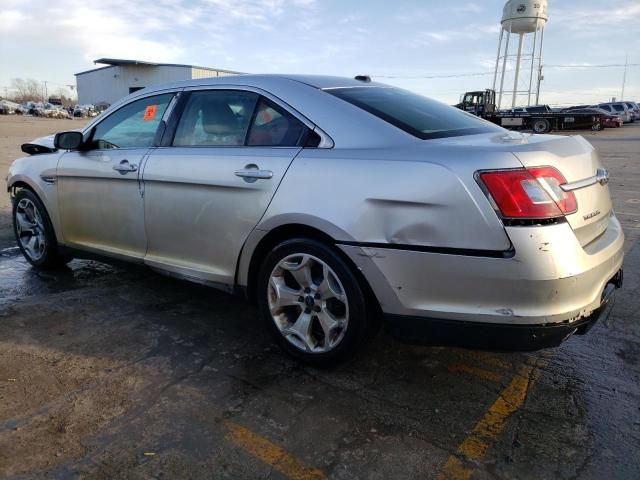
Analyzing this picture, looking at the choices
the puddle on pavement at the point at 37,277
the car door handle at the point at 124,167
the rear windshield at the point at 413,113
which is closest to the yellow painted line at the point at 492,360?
the rear windshield at the point at 413,113

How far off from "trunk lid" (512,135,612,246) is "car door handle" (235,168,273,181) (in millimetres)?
1294

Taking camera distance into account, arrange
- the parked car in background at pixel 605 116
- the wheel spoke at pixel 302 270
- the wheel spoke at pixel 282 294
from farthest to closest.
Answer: the parked car in background at pixel 605 116 < the wheel spoke at pixel 282 294 < the wheel spoke at pixel 302 270

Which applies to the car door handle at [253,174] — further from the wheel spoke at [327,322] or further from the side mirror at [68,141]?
the side mirror at [68,141]

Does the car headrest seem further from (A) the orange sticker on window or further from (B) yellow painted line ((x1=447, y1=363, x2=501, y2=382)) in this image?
(B) yellow painted line ((x1=447, y1=363, x2=501, y2=382))

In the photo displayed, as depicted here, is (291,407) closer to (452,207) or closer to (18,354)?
(452,207)

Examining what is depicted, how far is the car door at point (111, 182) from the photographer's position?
3748 millimetres

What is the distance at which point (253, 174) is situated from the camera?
300cm

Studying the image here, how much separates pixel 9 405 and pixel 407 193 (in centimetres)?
220

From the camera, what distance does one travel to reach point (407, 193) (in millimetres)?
2438

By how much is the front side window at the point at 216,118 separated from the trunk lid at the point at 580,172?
5.41 feet

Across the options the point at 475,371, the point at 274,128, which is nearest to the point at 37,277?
the point at 274,128

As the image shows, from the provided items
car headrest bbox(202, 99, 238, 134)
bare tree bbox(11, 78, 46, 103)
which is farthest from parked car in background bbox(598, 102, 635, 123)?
bare tree bbox(11, 78, 46, 103)

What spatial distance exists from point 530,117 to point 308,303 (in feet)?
104

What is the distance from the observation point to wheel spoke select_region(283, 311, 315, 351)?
2936mm
